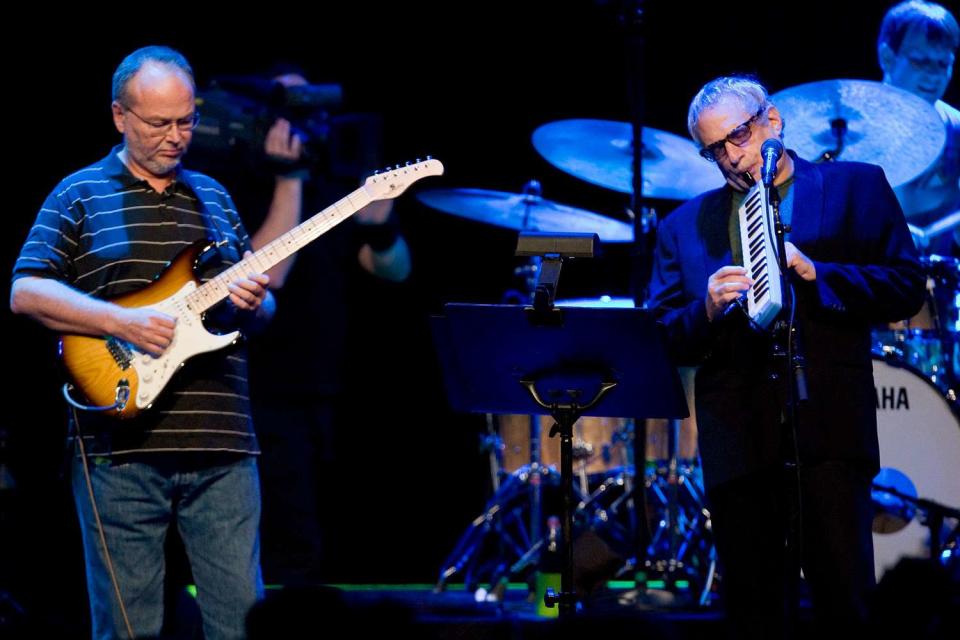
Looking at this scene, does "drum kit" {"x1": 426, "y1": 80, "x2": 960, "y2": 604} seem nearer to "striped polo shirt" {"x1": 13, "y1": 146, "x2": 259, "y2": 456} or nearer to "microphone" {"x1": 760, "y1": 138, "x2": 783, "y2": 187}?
"microphone" {"x1": 760, "y1": 138, "x2": 783, "y2": 187}

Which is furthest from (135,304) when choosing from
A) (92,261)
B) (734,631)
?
(734,631)

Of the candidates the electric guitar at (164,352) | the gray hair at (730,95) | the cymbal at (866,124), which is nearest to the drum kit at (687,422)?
the cymbal at (866,124)

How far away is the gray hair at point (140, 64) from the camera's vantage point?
13.8ft

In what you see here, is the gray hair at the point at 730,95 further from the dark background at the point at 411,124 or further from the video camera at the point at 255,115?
the dark background at the point at 411,124

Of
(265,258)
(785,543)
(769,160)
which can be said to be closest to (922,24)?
(769,160)

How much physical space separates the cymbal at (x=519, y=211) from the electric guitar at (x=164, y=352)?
2.31 meters

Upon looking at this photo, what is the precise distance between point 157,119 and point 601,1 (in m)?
2.45

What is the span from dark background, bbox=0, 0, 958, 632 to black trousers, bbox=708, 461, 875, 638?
12.4 feet

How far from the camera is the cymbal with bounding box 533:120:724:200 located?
235 inches

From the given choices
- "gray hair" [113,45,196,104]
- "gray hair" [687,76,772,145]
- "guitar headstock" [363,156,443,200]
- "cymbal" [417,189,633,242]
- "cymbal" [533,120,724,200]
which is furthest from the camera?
"cymbal" [417,189,633,242]

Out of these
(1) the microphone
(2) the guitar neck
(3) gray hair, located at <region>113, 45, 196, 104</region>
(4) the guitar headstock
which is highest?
(3) gray hair, located at <region>113, 45, 196, 104</region>

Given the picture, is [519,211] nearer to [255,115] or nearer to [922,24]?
[255,115]

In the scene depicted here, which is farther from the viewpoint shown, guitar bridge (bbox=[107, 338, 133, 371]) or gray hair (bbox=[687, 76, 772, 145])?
guitar bridge (bbox=[107, 338, 133, 371])

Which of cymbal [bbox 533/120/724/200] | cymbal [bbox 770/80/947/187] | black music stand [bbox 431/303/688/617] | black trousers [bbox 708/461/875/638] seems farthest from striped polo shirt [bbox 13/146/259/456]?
cymbal [bbox 770/80/947/187]
